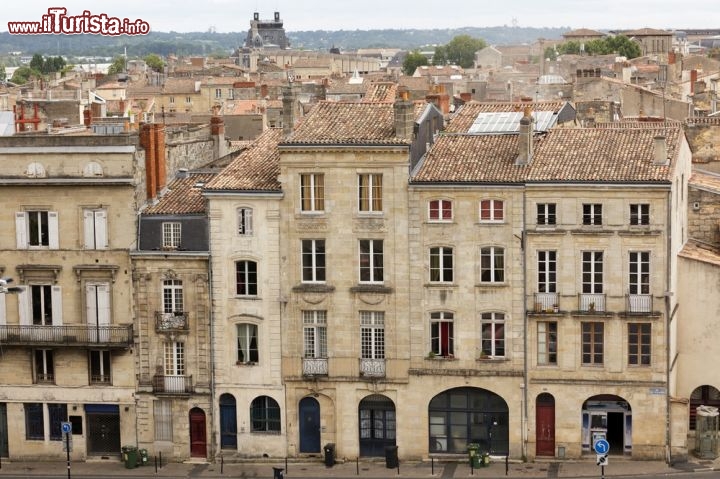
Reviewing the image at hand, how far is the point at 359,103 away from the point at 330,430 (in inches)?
564

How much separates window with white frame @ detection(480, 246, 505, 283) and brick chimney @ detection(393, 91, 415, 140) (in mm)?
5762

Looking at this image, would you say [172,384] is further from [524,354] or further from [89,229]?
[524,354]

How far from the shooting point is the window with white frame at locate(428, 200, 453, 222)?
6794cm

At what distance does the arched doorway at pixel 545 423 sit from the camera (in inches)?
2672

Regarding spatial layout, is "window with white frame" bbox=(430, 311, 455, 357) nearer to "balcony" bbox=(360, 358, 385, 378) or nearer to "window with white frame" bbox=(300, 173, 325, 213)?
"balcony" bbox=(360, 358, 385, 378)

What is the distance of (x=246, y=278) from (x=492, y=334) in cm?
1076

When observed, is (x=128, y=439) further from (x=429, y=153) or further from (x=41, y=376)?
(x=429, y=153)

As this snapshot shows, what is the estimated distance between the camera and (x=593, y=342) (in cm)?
6712

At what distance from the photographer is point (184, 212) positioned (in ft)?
230

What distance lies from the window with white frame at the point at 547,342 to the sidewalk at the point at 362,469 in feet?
13.9

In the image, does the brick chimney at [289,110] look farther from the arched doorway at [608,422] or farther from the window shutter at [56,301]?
the arched doorway at [608,422]

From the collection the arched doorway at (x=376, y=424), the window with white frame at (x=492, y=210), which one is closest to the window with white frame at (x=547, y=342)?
the window with white frame at (x=492, y=210)

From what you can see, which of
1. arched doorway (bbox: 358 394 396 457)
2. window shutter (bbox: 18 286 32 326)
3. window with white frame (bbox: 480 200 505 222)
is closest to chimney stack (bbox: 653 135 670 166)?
window with white frame (bbox: 480 200 505 222)

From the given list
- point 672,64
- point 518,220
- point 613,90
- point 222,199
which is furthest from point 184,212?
point 672,64
